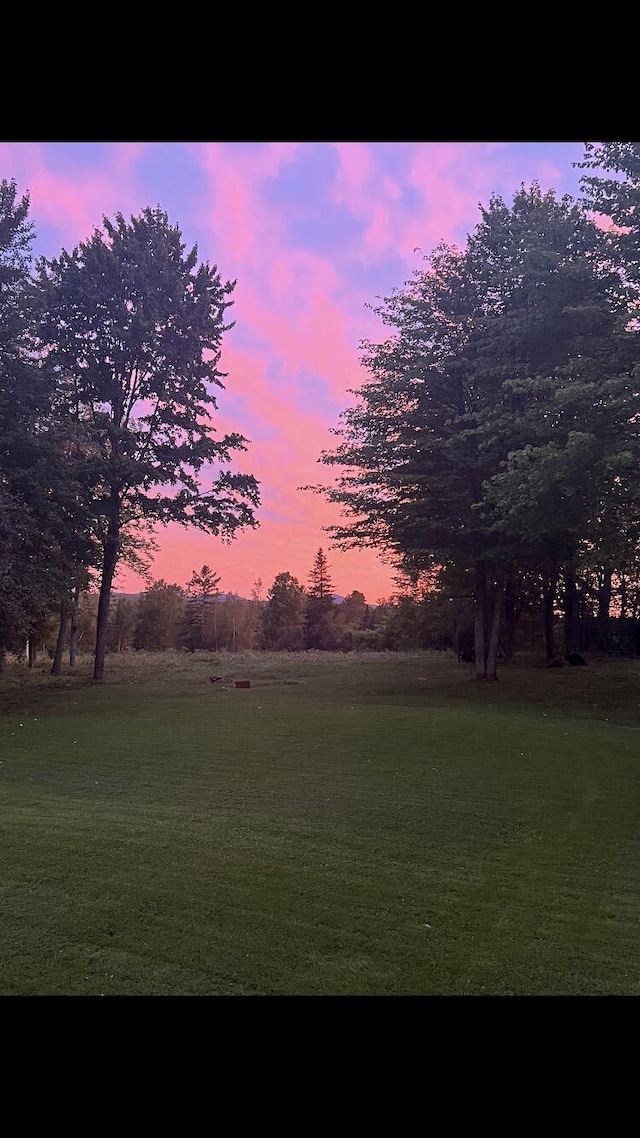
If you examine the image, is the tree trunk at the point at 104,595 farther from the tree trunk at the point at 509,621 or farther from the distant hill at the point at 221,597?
the distant hill at the point at 221,597

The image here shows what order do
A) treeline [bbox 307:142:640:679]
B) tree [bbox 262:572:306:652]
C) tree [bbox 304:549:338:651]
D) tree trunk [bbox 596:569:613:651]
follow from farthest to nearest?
tree [bbox 262:572:306:652] → tree [bbox 304:549:338:651] → tree trunk [bbox 596:569:613:651] → treeline [bbox 307:142:640:679]

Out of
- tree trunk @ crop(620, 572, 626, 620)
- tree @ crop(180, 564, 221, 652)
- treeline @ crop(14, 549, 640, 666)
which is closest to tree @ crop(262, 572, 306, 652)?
treeline @ crop(14, 549, 640, 666)

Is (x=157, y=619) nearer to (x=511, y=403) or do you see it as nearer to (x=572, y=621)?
(x=572, y=621)

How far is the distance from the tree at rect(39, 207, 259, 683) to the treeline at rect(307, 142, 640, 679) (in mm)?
4405

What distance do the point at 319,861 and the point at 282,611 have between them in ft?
189

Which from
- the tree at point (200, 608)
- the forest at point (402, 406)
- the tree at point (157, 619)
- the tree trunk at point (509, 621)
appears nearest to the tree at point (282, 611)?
the tree at point (200, 608)

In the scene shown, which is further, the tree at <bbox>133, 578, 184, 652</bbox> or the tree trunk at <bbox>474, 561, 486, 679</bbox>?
the tree at <bbox>133, 578, 184, 652</bbox>

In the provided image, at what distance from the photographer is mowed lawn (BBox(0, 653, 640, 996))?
3.05m

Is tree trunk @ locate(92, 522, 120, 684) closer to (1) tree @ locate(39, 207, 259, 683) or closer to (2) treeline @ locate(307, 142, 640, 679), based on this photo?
(1) tree @ locate(39, 207, 259, 683)

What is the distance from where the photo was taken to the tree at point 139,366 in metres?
19.9
